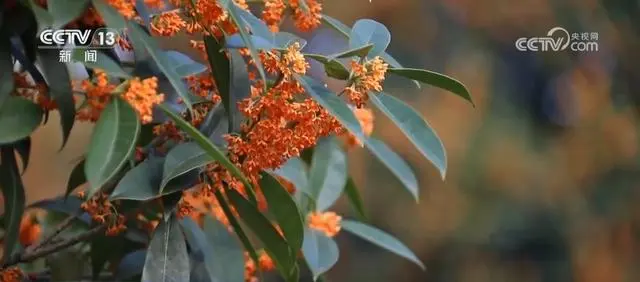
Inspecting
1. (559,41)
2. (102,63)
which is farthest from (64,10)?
(559,41)

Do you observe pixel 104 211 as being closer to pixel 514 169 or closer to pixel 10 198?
pixel 10 198

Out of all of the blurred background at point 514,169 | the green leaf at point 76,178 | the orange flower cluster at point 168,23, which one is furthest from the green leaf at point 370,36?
the blurred background at point 514,169

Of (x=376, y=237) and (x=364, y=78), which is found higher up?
(x=364, y=78)

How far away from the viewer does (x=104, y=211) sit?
1.68 feet

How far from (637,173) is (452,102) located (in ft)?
1.33

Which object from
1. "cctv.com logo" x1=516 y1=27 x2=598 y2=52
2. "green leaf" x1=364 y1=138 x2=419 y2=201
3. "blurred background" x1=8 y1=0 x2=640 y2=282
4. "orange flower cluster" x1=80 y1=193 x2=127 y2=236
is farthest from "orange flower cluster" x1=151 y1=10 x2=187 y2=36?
"blurred background" x1=8 y1=0 x2=640 y2=282

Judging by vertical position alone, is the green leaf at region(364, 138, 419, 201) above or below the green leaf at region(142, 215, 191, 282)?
above

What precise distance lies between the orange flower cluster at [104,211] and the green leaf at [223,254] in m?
0.08

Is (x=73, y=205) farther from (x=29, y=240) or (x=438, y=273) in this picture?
(x=438, y=273)

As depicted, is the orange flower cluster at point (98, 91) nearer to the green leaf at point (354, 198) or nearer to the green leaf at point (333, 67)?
the green leaf at point (333, 67)

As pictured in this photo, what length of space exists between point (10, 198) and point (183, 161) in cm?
14

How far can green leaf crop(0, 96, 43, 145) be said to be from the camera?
17.8 inches

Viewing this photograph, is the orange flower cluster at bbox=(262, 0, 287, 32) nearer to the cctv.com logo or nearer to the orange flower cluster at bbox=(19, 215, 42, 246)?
the orange flower cluster at bbox=(19, 215, 42, 246)

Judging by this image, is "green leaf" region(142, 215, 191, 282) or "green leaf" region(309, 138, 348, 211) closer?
"green leaf" region(142, 215, 191, 282)
